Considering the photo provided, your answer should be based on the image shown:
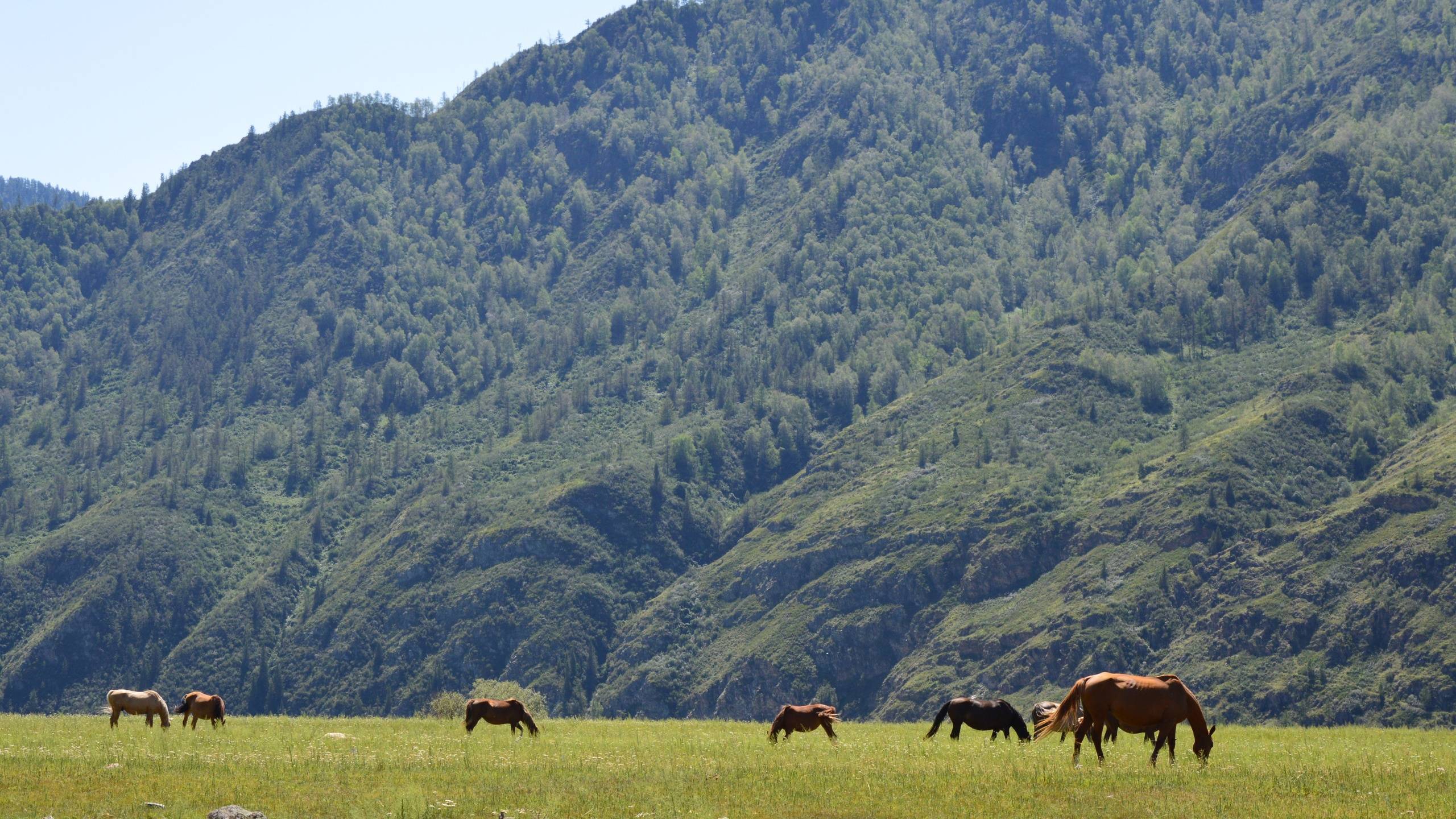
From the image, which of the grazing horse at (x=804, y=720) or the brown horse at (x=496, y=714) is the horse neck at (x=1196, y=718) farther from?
the brown horse at (x=496, y=714)

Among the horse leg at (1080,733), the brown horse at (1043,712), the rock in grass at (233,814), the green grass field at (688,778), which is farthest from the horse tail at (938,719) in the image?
the rock in grass at (233,814)

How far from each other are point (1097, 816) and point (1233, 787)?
4.42 meters

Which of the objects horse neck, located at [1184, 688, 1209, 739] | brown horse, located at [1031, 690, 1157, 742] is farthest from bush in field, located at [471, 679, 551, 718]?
horse neck, located at [1184, 688, 1209, 739]

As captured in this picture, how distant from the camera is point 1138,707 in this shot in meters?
39.8

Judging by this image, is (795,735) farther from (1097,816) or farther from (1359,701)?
(1359,701)

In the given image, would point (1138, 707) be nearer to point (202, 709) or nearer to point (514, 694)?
point (202, 709)

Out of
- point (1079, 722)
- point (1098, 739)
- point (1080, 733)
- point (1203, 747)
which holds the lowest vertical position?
point (1203, 747)

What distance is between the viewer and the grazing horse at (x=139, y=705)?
51094 millimetres

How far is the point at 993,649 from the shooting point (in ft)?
637

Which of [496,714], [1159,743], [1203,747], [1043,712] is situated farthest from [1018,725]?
[496,714]

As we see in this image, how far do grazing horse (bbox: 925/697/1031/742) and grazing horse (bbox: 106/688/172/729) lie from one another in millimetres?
23726

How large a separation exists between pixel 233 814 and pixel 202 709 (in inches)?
794

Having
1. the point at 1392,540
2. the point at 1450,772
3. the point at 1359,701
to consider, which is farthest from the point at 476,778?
the point at 1392,540

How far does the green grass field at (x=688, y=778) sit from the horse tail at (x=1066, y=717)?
0.69m
